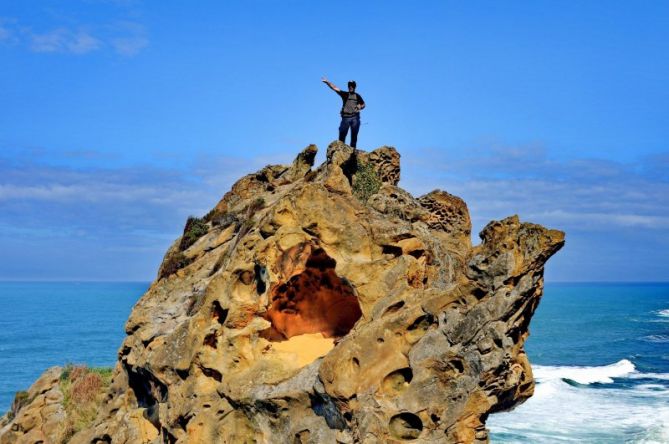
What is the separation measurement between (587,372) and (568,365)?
714cm

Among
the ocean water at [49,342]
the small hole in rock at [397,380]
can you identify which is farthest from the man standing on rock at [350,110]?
the ocean water at [49,342]

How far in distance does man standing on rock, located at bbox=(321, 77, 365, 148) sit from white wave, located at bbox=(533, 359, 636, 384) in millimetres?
41430

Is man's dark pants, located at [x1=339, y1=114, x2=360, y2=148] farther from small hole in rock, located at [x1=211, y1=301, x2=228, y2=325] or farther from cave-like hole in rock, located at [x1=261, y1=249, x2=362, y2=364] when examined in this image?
small hole in rock, located at [x1=211, y1=301, x2=228, y2=325]

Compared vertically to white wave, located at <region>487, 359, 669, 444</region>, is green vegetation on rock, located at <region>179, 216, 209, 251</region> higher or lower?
higher

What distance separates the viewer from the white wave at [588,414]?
35.8 meters

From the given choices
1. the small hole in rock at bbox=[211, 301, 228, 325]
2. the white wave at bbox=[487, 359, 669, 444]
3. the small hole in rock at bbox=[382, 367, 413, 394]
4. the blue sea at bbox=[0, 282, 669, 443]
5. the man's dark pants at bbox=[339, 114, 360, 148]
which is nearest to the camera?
the small hole in rock at bbox=[382, 367, 413, 394]

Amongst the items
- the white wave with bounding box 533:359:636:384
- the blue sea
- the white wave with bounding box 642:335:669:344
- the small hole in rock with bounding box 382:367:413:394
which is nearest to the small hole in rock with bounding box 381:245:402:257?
the small hole in rock with bounding box 382:367:413:394

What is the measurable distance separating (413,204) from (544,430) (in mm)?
23777

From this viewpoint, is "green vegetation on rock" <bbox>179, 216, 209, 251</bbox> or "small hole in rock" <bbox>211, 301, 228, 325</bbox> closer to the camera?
"small hole in rock" <bbox>211, 301, 228, 325</bbox>

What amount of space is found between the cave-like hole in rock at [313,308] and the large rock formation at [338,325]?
0.11 feet

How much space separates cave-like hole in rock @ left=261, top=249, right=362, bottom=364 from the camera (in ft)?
54.7

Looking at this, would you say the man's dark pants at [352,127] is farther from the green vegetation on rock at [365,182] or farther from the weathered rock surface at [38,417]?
the weathered rock surface at [38,417]

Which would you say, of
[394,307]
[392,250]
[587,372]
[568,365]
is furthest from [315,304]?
[568,365]

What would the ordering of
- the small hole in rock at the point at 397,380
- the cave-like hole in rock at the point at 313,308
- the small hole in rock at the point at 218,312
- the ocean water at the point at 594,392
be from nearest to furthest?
→ the small hole in rock at the point at 397,380 < the small hole in rock at the point at 218,312 < the cave-like hole in rock at the point at 313,308 < the ocean water at the point at 594,392
